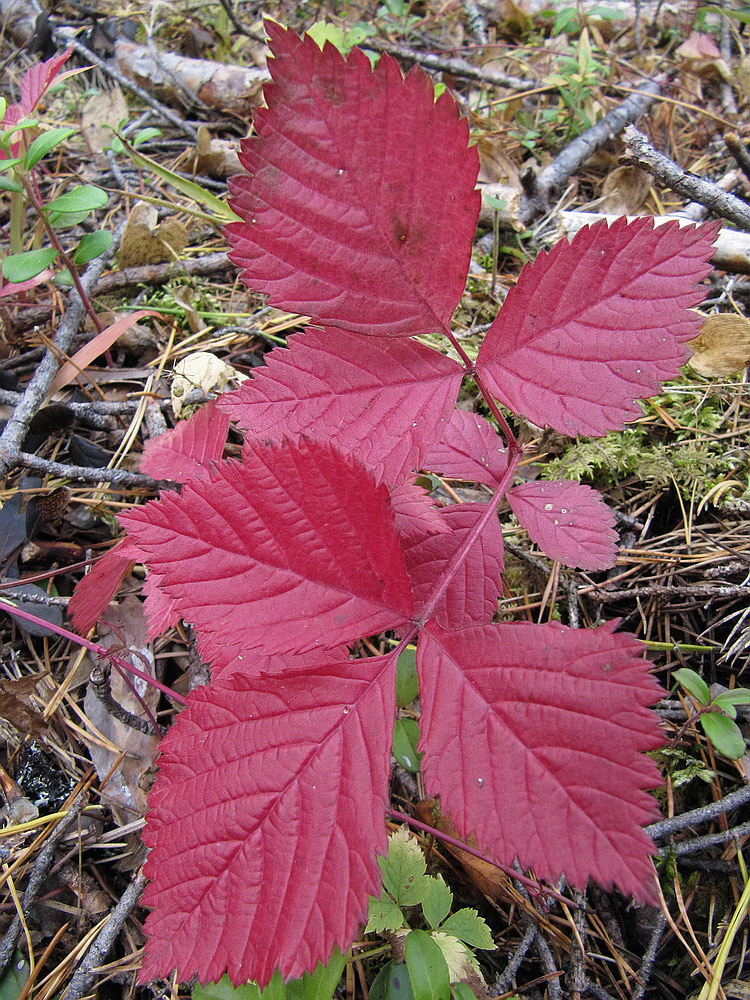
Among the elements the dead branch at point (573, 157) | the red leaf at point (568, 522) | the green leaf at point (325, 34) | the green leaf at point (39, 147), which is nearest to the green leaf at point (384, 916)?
the red leaf at point (568, 522)

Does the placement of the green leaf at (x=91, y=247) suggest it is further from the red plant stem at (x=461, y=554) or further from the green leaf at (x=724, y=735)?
the green leaf at (x=724, y=735)

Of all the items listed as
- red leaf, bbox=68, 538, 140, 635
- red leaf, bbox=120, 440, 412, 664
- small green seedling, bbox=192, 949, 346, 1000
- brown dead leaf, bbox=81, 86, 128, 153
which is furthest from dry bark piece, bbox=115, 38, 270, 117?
small green seedling, bbox=192, 949, 346, 1000

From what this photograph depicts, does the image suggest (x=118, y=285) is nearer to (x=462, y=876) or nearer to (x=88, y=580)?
(x=88, y=580)

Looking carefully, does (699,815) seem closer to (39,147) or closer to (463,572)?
(463,572)

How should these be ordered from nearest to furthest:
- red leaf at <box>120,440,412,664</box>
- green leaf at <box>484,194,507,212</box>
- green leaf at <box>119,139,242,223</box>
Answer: red leaf at <box>120,440,412,664</box> < green leaf at <box>484,194,507,212</box> < green leaf at <box>119,139,242,223</box>

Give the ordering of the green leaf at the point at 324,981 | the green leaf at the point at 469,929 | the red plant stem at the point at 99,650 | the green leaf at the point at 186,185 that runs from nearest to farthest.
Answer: the green leaf at the point at 324,981, the green leaf at the point at 469,929, the red plant stem at the point at 99,650, the green leaf at the point at 186,185

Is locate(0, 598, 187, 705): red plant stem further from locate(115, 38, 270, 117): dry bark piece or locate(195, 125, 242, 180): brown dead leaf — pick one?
locate(115, 38, 270, 117): dry bark piece
